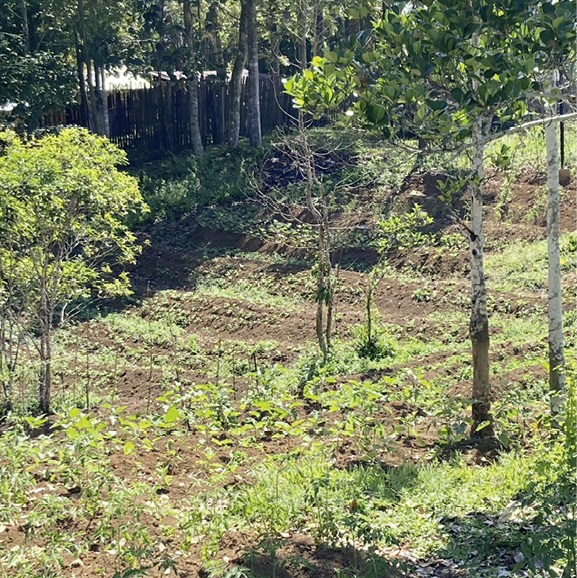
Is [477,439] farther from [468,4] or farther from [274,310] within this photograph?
[274,310]

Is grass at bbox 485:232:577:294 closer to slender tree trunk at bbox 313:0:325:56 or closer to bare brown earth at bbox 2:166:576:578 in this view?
bare brown earth at bbox 2:166:576:578

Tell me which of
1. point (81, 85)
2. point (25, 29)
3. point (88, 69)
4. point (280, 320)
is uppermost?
point (25, 29)

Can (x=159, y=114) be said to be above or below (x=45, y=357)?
above

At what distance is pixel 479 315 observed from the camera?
22.6 ft

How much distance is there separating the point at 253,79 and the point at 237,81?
474mm

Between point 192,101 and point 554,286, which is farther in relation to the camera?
point 192,101

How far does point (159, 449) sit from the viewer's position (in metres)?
6.69

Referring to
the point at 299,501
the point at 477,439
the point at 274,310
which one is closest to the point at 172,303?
the point at 274,310

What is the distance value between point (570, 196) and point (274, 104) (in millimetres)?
14620

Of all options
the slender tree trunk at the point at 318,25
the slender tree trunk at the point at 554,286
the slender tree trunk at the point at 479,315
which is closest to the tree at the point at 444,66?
the slender tree trunk at the point at 479,315

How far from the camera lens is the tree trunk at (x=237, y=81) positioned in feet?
77.9

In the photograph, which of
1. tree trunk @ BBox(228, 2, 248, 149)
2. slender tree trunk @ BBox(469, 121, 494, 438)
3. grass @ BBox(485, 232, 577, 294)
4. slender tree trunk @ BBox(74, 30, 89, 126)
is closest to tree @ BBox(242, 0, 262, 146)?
tree trunk @ BBox(228, 2, 248, 149)

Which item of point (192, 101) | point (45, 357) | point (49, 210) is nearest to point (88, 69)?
point (192, 101)

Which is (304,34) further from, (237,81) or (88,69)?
(88,69)
